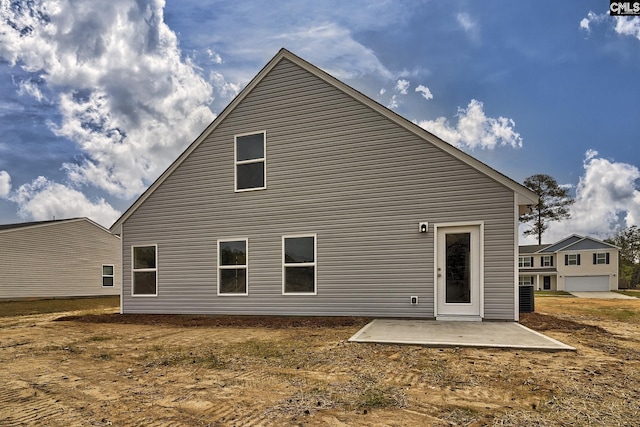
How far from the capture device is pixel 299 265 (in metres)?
10.0

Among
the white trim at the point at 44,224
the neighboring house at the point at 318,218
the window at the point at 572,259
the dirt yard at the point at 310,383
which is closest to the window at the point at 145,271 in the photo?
the neighboring house at the point at 318,218

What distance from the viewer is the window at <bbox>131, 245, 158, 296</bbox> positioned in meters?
11.7

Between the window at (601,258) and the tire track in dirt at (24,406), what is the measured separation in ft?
137

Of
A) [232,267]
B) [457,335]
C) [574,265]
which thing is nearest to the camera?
[457,335]

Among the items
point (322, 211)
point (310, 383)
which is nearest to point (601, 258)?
point (322, 211)

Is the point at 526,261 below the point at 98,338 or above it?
below

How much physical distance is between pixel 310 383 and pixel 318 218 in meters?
5.99

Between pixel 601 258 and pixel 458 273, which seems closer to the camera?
pixel 458 273

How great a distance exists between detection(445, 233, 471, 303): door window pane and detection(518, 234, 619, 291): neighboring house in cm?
3399

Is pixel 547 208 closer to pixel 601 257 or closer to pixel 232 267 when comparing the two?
pixel 601 257

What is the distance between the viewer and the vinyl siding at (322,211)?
8844 millimetres

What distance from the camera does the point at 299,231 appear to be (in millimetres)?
10070
